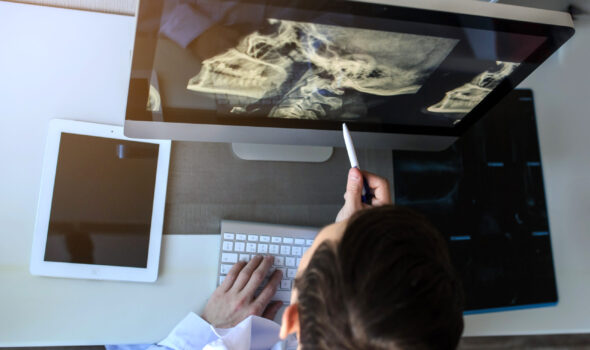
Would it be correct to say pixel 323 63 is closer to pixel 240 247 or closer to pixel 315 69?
pixel 315 69

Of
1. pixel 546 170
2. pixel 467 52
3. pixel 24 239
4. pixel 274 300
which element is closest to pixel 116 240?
pixel 24 239

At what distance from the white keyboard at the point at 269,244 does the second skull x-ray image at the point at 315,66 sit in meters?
0.21

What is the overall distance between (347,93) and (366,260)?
0.90ft

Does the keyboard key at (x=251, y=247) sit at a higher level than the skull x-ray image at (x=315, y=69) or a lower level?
lower

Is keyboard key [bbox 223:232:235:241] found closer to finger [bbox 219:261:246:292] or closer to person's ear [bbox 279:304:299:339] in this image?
finger [bbox 219:261:246:292]

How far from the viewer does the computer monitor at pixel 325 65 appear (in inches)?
16.1

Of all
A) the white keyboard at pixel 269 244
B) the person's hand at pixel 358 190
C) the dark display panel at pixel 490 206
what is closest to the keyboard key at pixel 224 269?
the white keyboard at pixel 269 244

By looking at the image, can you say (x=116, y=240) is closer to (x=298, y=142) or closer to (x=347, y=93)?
(x=298, y=142)

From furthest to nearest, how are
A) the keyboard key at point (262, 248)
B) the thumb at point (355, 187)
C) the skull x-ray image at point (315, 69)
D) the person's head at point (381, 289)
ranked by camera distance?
the keyboard key at point (262, 248) < the thumb at point (355, 187) < the skull x-ray image at point (315, 69) < the person's head at point (381, 289)

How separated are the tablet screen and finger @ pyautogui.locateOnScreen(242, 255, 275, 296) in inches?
7.1

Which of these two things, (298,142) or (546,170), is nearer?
(298,142)

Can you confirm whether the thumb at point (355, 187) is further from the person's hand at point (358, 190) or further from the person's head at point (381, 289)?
the person's head at point (381, 289)

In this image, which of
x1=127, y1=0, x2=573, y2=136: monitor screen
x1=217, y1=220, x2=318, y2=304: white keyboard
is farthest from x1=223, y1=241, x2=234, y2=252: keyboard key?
x1=127, y1=0, x2=573, y2=136: monitor screen

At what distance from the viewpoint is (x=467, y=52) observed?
47cm
